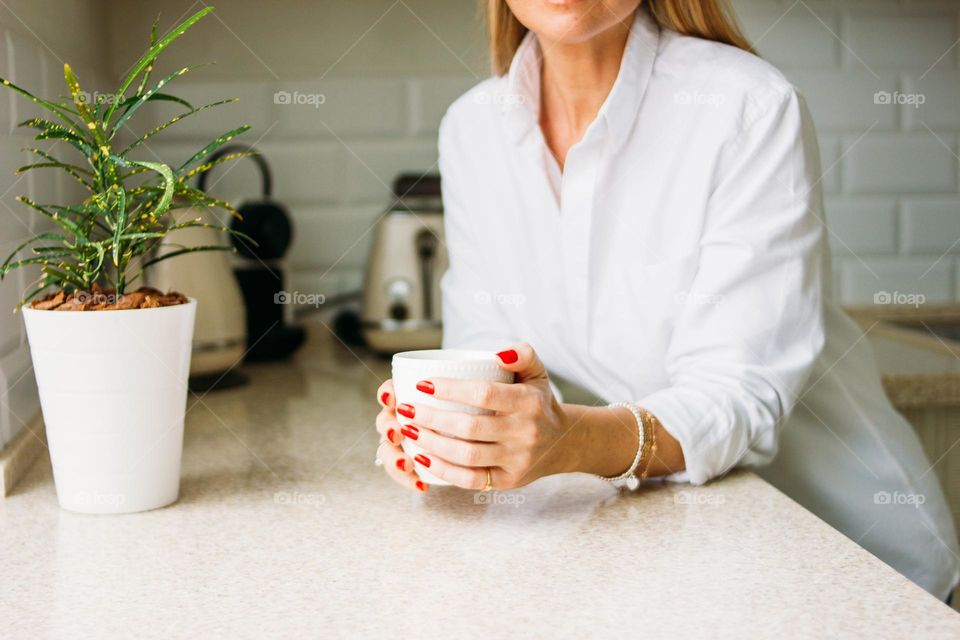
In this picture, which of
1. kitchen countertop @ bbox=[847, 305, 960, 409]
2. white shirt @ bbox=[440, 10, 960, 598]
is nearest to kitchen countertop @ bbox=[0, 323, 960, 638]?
white shirt @ bbox=[440, 10, 960, 598]

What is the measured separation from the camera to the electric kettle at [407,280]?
156cm

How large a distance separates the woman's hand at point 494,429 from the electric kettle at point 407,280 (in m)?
0.83

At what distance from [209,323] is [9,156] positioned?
1.60ft

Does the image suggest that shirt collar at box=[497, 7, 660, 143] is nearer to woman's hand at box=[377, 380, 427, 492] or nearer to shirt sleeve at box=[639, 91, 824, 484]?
shirt sleeve at box=[639, 91, 824, 484]

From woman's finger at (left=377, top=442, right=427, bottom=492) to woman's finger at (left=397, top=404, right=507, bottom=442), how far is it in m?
0.06

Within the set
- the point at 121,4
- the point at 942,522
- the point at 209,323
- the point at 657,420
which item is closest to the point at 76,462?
the point at 657,420

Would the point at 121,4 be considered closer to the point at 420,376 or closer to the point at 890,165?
the point at 420,376

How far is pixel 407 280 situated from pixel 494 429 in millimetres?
864

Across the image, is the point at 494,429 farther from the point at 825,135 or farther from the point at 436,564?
the point at 825,135

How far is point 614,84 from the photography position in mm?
1018

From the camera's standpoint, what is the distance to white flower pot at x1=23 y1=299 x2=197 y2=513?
0.69 metres

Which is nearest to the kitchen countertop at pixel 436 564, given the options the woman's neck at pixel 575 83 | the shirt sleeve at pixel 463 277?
the shirt sleeve at pixel 463 277


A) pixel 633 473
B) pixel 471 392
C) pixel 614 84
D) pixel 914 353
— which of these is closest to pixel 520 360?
pixel 471 392

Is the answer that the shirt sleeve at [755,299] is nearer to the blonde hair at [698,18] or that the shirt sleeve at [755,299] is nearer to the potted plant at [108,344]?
the blonde hair at [698,18]
